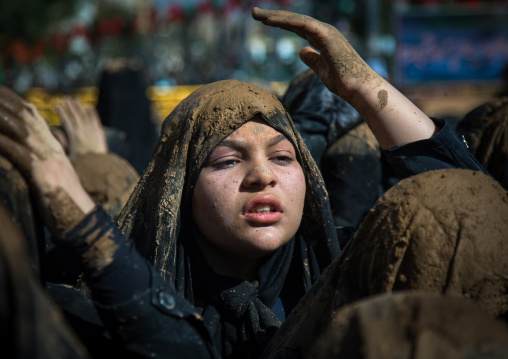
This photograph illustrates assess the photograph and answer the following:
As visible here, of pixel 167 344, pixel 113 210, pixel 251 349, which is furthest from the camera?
pixel 113 210

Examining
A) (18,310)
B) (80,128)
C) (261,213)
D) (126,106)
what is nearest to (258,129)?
(261,213)

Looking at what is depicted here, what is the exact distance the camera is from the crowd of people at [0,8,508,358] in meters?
1.21

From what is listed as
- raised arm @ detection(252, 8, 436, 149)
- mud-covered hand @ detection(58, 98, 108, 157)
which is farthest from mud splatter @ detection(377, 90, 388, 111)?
mud-covered hand @ detection(58, 98, 108, 157)

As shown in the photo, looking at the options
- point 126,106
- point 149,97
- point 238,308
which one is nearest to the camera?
point 238,308

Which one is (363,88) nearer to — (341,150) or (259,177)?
(259,177)

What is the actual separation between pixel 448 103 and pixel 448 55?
1448mm

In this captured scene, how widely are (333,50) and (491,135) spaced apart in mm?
1203

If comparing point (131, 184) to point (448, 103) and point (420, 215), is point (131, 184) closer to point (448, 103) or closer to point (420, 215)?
point (420, 215)

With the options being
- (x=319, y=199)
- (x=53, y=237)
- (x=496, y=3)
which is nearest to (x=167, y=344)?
(x=53, y=237)

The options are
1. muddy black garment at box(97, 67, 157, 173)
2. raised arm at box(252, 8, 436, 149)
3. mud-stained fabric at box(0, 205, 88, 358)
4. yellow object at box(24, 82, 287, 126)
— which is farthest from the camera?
yellow object at box(24, 82, 287, 126)

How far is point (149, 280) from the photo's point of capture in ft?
5.72

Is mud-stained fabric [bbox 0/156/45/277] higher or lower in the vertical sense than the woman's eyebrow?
higher

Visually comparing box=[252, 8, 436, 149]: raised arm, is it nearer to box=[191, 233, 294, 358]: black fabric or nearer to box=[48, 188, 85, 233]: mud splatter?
box=[191, 233, 294, 358]: black fabric

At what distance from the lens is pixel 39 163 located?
1.64 m
